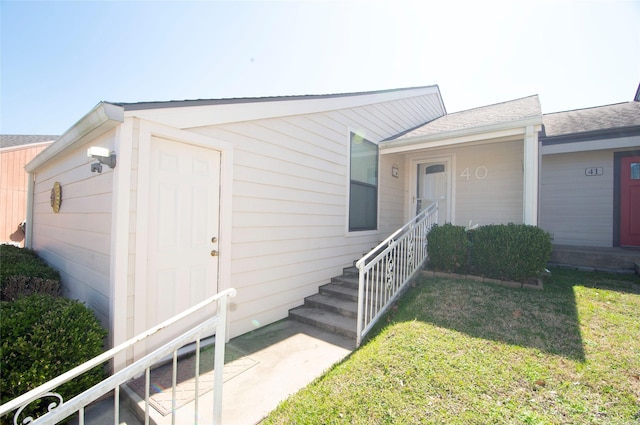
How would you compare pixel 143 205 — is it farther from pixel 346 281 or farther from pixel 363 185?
pixel 363 185

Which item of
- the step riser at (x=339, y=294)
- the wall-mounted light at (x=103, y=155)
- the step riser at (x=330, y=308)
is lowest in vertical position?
the step riser at (x=330, y=308)

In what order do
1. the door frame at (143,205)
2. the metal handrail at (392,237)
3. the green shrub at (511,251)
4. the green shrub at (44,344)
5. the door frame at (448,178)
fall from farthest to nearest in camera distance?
the door frame at (448,178) < the green shrub at (511,251) < the metal handrail at (392,237) < the door frame at (143,205) < the green shrub at (44,344)

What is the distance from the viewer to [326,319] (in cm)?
399

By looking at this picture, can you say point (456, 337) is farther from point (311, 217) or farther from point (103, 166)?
point (103, 166)

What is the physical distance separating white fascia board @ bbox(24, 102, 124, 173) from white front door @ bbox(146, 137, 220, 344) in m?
0.39

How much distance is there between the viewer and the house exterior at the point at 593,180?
6.05 metres

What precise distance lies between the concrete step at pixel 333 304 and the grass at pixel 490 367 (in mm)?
544

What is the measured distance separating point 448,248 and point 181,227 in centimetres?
416

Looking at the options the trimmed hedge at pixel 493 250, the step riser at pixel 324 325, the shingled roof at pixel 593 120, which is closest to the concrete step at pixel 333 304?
the step riser at pixel 324 325

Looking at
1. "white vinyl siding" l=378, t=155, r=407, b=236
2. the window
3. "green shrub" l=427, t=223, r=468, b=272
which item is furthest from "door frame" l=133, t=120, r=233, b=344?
"white vinyl siding" l=378, t=155, r=407, b=236

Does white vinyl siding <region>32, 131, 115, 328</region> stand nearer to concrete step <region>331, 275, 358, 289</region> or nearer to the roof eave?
concrete step <region>331, 275, 358, 289</region>

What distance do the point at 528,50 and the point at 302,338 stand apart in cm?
663

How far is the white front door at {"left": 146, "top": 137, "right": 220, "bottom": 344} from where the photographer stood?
114 inches

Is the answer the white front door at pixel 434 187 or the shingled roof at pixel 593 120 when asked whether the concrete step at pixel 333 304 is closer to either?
the white front door at pixel 434 187
